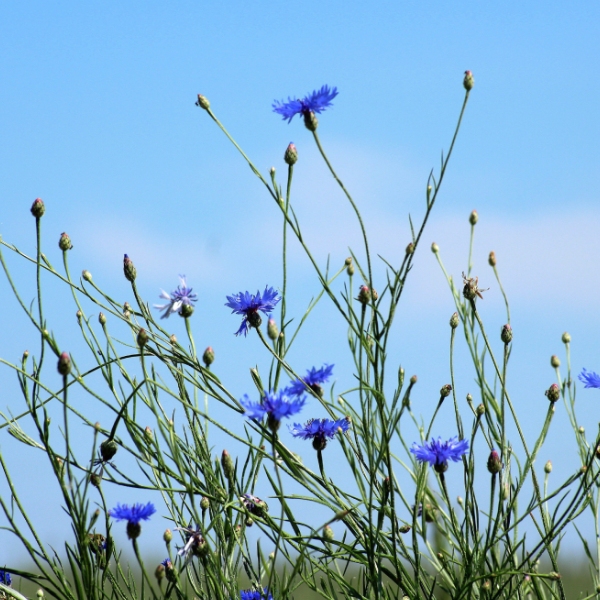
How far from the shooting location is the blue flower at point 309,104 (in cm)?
192

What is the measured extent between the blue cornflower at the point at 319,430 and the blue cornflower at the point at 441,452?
23cm

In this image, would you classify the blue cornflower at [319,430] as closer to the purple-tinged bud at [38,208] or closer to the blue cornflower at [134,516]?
the blue cornflower at [134,516]

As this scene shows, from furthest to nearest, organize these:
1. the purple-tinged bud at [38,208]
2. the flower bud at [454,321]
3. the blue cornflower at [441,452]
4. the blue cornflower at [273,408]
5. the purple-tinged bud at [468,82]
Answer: the flower bud at [454,321] < the purple-tinged bud at [38,208] < the purple-tinged bud at [468,82] < the blue cornflower at [441,452] < the blue cornflower at [273,408]

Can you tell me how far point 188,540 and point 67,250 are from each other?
0.91 metres

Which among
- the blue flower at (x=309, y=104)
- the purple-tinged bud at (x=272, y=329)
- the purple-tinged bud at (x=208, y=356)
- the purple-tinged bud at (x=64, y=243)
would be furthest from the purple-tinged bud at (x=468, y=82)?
the purple-tinged bud at (x=64, y=243)

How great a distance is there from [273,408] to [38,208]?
Result: 1.05m

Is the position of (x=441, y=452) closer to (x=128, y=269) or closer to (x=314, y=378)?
(x=314, y=378)

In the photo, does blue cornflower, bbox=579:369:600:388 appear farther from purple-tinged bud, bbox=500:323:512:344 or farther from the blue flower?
the blue flower

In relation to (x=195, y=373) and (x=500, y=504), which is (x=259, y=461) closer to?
(x=195, y=373)

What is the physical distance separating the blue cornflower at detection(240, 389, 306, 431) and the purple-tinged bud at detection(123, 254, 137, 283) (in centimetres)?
77

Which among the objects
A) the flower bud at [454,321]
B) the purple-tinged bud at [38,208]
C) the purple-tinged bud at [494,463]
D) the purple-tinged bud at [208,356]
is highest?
the flower bud at [454,321]

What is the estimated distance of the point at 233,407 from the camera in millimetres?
1929

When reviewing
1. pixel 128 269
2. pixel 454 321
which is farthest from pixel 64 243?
pixel 454 321

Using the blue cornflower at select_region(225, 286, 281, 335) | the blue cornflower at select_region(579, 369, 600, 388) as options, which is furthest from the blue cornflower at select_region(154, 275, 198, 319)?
the blue cornflower at select_region(579, 369, 600, 388)
